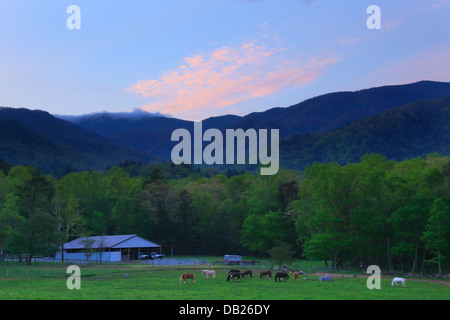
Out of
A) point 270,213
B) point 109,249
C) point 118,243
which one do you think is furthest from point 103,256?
point 270,213

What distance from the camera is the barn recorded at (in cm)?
7981

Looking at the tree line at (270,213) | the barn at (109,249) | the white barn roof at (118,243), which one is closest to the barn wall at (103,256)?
the barn at (109,249)

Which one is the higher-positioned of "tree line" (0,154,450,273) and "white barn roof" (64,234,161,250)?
"tree line" (0,154,450,273)

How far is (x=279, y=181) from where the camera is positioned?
286 ft

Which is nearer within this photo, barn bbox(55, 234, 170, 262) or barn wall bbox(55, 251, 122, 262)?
barn bbox(55, 234, 170, 262)

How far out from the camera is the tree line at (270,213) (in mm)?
56844

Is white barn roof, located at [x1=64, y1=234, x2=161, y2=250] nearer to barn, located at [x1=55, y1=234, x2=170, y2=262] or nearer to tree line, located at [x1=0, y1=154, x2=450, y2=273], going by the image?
barn, located at [x1=55, y1=234, x2=170, y2=262]

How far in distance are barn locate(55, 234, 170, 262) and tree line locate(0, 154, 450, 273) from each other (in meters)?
2.78

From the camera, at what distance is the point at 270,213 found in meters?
80.2

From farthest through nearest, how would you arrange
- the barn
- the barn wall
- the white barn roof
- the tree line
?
the white barn roof < the barn wall < the barn < the tree line

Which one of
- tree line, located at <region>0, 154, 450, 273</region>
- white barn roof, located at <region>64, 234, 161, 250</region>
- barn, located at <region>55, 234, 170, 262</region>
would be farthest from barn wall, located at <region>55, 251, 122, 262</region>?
tree line, located at <region>0, 154, 450, 273</region>
